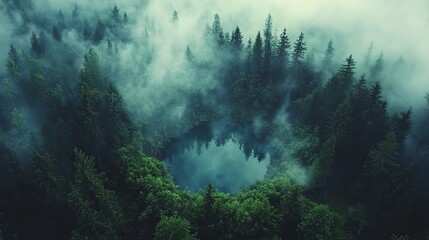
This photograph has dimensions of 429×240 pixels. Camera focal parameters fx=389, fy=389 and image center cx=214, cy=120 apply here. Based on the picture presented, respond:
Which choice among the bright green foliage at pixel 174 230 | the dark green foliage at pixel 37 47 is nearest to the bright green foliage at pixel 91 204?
the bright green foliage at pixel 174 230

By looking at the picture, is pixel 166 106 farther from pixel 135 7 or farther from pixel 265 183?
pixel 135 7

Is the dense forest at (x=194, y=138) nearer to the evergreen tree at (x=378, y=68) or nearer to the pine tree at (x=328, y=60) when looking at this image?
the pine tree at (x=328, y=60)

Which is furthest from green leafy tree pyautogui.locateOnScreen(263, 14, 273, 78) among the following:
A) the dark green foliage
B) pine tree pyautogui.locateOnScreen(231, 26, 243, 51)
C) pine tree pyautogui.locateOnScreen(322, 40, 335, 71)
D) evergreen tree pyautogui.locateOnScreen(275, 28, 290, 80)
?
the dark green foliage

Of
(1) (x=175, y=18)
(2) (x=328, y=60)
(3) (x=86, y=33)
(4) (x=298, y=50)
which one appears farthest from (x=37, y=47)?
(2) (x=328, y=60)

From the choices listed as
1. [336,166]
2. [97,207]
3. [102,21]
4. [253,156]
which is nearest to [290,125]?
[253,156]

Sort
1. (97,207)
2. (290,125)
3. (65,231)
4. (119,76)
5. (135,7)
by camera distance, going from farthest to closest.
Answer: (135,7) → (119,76) → (290,125) → (65,231) → (97,207)

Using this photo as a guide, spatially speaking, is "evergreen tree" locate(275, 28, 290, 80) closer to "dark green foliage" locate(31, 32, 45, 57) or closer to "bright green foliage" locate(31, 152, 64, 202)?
"dark green foliage" locate(31, 32, 45, 57)
